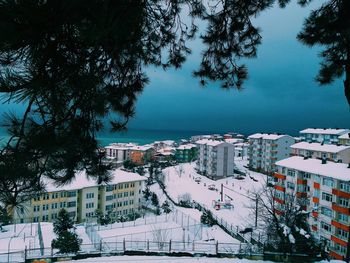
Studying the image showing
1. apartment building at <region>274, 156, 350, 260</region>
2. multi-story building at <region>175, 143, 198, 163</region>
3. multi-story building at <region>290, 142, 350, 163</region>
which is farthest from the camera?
multi-story building at <region>175, 143, 198, 163</region>

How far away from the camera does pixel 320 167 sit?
62.5 ft

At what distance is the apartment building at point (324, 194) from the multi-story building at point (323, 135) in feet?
67.2

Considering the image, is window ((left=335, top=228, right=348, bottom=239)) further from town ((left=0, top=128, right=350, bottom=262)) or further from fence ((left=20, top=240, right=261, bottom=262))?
fence ((left=20, top=240, right=261, bottom=262))

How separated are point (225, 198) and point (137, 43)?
30.4 metres

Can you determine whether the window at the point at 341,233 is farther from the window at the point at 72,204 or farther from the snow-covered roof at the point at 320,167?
the window at the point at 72,204

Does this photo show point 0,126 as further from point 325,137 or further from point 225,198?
point 325,137

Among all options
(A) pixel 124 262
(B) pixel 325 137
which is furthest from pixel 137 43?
(B) pixel 325 137

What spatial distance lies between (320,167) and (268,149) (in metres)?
23.1

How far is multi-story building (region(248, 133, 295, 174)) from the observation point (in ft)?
135

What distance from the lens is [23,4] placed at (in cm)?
119

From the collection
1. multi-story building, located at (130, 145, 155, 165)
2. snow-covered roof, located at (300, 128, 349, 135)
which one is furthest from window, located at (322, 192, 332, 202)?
multi-story building, located at (130, 145, 155, 165)

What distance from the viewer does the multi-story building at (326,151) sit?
92.3ft

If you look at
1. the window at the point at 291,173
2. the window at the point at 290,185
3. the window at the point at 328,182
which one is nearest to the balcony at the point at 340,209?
the window at the point at 328,182

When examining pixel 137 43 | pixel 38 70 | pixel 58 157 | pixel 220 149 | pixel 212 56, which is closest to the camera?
pixel 38 70
